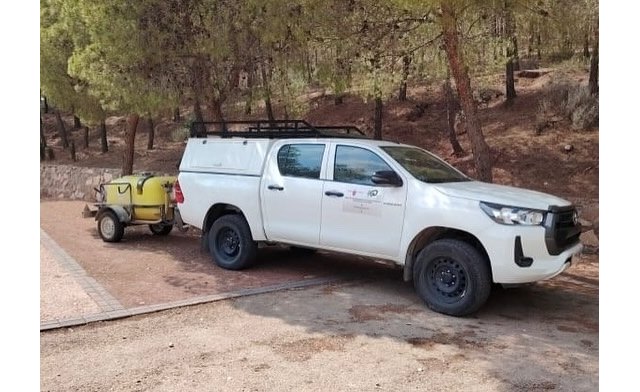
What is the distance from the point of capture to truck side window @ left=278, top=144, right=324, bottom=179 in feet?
24.2

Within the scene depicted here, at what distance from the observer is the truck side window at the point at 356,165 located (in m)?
6.83

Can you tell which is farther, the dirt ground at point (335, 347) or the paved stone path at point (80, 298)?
the paved stone path at point (80, 298)

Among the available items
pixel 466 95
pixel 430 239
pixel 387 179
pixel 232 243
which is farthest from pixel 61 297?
pixel 466 95

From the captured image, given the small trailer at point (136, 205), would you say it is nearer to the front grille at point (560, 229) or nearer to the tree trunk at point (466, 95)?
the tree trunk at point (466, 95)

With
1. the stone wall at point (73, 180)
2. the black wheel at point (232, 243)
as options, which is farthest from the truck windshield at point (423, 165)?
the stone wall at point (73, 180)

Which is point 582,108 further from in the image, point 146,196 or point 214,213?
point 146,196

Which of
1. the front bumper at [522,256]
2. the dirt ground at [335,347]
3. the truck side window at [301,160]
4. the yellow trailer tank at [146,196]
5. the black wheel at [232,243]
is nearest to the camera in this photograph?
the dirt ground at [335,347]

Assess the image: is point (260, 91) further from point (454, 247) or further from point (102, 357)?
point (102, 357)

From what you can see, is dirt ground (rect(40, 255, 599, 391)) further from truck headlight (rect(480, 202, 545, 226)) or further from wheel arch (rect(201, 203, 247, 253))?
wheel arch (rect(201, 203, 247, 253))

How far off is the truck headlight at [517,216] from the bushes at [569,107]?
406 inches

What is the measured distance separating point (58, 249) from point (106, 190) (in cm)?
151

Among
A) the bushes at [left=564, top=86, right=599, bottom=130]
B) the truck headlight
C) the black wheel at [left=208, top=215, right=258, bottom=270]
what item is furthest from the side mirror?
the bushes at [left=564, top=86, right=599, bottom=130]

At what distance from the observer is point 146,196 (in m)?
10.2

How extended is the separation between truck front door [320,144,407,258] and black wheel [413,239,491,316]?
1.33ft
